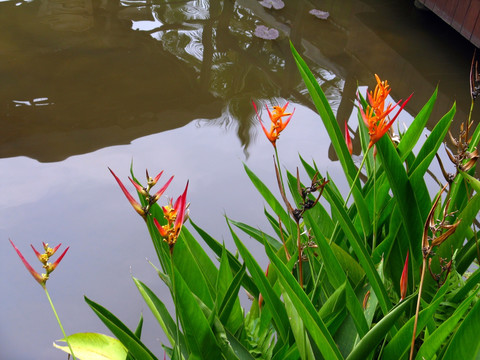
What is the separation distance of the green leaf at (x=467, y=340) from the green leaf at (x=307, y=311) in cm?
16

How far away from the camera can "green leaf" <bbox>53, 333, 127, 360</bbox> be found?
3.41 feet

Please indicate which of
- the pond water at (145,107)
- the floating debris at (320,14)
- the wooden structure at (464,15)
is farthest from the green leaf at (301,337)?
the floating debris at (320,14)

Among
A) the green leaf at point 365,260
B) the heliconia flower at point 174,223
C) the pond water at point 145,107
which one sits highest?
the heliconia flower at point 174,223

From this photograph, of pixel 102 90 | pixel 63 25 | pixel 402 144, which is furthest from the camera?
pixel 63 25

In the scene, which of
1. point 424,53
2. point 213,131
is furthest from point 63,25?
point 424,53

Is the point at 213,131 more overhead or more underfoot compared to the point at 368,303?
more underfoot

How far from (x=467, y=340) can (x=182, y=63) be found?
3042 mm

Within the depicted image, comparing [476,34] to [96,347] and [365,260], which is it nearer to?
[365,260]

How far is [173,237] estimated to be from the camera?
611mm

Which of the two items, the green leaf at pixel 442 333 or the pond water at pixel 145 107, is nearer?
the green leaf at pixel 442 333

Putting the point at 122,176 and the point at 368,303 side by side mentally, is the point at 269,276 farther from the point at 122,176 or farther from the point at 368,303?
the point at 122,176

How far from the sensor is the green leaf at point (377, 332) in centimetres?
77

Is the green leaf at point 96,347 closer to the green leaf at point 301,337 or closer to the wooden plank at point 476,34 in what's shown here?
the green leaf at point 301,337

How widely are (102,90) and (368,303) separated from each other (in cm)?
247
